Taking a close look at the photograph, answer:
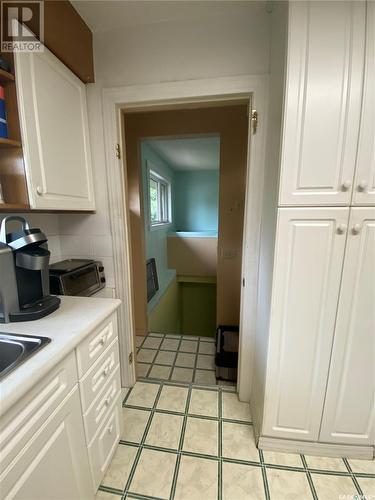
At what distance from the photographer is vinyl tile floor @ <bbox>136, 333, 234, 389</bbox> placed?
1.80m

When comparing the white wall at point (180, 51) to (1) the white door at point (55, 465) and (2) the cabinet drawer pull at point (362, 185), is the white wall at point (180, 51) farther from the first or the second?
(1) the white door at point (55, 465)

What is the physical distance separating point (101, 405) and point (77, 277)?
2.25ft

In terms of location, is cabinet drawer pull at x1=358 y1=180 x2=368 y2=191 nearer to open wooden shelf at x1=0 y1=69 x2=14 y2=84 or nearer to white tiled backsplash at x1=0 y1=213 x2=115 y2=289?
white tiled backsplash at x1=0 y1=213 x2=115 y2=289

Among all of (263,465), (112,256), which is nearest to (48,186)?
(112,256)

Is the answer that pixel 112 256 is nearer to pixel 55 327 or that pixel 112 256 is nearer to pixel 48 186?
pixel 48 186

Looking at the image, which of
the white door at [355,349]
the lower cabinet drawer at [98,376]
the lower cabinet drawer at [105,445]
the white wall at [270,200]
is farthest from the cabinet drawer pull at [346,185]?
the lower cabinet drawer at [105,445]

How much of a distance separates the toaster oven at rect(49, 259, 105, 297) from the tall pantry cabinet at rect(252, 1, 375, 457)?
1.11 metres

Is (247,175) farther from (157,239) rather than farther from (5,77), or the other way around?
(157,239)

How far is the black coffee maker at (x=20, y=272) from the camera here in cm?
84

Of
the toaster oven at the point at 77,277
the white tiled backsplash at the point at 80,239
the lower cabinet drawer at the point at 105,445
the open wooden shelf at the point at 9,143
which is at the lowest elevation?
the lower cabinet drawer at the point at 105,445

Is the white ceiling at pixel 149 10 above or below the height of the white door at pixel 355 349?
above

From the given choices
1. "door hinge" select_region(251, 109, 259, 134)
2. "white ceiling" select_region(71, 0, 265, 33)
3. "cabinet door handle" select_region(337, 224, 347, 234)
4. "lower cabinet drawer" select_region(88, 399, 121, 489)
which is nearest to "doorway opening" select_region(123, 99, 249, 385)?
"door hinge" select_region(251, 109, 259, 134)

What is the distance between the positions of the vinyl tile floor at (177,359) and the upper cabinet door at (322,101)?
161 cm

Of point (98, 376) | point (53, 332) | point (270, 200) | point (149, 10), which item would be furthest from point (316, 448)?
point (149, 10)
